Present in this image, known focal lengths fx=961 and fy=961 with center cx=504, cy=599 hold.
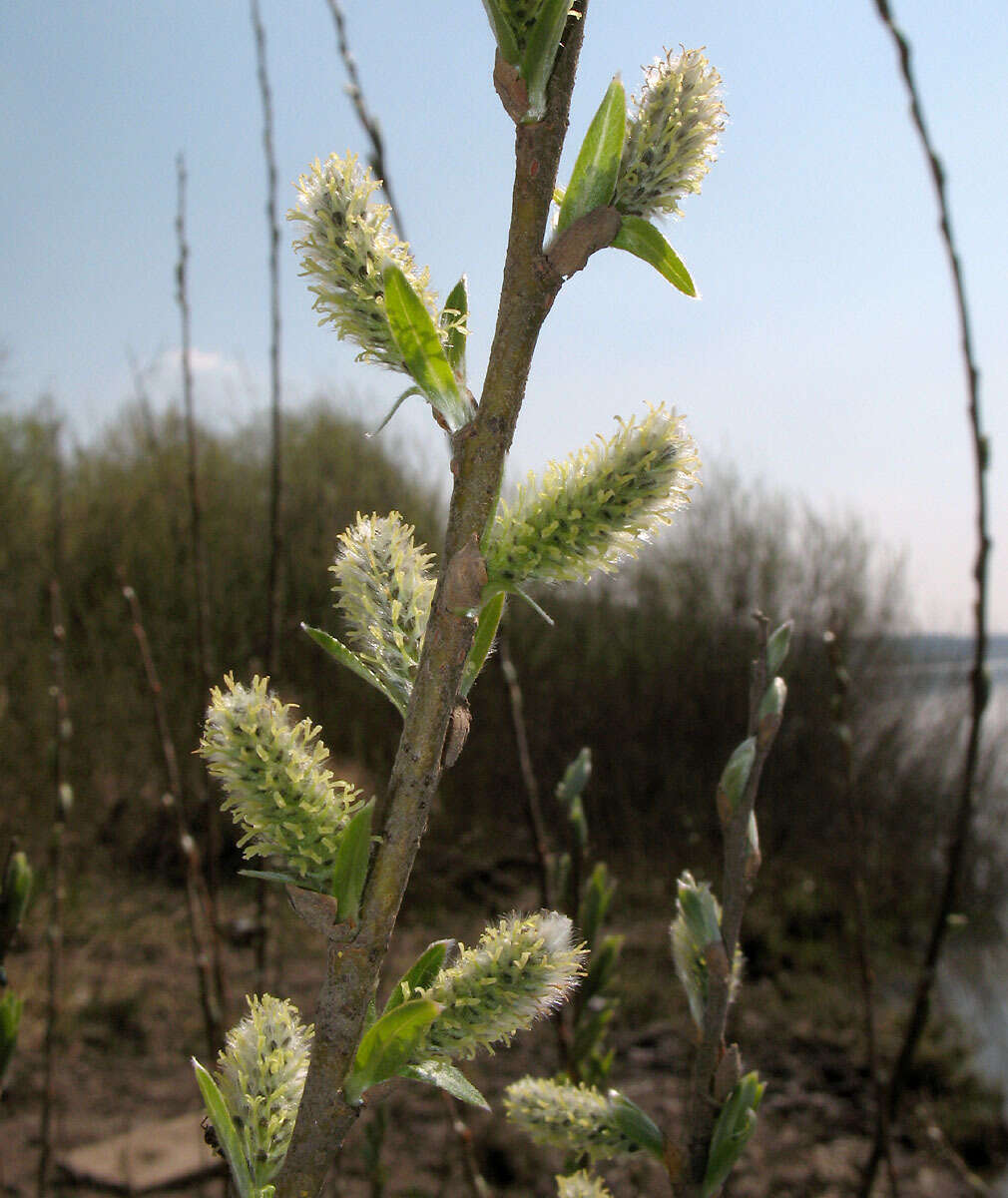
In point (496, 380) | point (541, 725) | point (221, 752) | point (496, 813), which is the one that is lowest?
point (496, 813)

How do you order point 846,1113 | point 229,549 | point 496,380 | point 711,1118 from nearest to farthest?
point 496,380 → point 711,1118 → point 846,1113 → point 229,549

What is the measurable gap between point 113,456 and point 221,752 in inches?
317

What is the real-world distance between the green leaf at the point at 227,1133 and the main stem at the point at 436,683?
0.06ft

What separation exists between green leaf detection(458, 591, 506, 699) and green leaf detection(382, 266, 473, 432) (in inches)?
2.3

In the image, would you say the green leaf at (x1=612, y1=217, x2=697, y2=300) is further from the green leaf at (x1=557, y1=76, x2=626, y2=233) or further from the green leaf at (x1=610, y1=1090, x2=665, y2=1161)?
the green leaf at (x1=610, y1=1090, x2=665, y2=1161)

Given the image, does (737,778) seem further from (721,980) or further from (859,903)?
(859,903)

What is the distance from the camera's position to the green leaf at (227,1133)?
306 millimetres

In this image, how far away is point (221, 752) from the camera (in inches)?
11.9

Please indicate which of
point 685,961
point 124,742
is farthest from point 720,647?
point 685,961

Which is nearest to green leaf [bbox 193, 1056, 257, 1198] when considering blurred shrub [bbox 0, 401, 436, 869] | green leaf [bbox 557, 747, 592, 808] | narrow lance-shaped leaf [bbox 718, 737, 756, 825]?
narrow lance-shaped leaf [bbox 718, 737, 756, 825]

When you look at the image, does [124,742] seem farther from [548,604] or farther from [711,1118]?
[711,1118]

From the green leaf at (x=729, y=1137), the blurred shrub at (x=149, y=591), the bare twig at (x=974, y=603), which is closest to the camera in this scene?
the green leaf at (x=729, y=1137)

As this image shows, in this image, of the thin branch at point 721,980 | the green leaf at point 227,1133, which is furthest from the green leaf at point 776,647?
the green leaf at point 227,1133

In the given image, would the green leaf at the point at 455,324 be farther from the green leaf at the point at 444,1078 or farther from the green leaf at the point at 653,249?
the green leaf at the point at 444,1078
